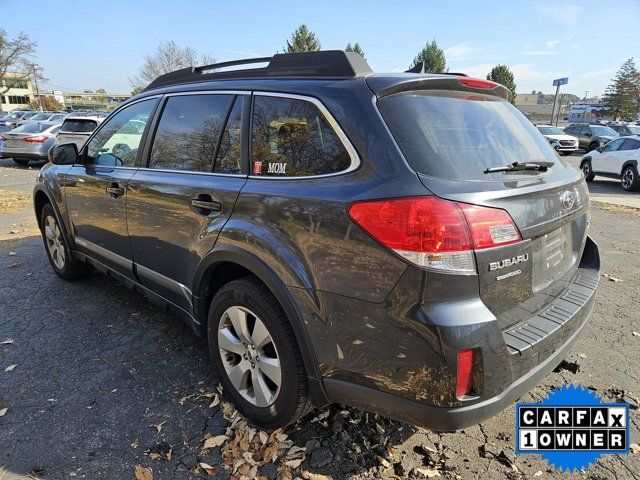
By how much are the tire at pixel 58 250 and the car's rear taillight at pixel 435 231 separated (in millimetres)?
3788

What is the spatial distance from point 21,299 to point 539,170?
15.0ft

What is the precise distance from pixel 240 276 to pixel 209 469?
1012 mm

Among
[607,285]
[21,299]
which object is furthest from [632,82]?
[21,299]

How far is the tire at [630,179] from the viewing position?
12352 millimetres

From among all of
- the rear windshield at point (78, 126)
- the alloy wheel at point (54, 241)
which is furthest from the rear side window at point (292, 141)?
the rear windshield at point (78, 126)

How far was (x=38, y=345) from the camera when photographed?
3354mm

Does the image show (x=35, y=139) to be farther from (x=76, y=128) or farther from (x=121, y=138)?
(x=121, y=138)

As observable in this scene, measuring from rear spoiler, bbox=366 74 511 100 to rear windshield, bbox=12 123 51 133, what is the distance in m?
16.7

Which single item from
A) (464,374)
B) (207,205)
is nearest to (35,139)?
(207,205)

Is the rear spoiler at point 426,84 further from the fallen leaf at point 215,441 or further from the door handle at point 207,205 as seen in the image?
the fallen leaf at point 215,441

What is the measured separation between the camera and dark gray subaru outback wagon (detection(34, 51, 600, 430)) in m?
1.70

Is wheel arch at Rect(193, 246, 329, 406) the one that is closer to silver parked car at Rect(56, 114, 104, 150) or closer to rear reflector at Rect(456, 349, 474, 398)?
rear reflector at Rect(456, 349, 474, 398)

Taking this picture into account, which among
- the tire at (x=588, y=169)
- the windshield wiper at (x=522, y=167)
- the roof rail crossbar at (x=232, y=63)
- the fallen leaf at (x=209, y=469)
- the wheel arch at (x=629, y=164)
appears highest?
the roof rail crossbar at (x=232, y=63)

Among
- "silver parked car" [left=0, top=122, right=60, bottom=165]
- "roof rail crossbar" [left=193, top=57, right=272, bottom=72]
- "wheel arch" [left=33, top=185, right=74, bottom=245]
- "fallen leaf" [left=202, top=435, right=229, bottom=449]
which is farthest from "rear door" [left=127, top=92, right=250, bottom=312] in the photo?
"silver parked car" [left=0, top=122, right=60, bottom=165]
